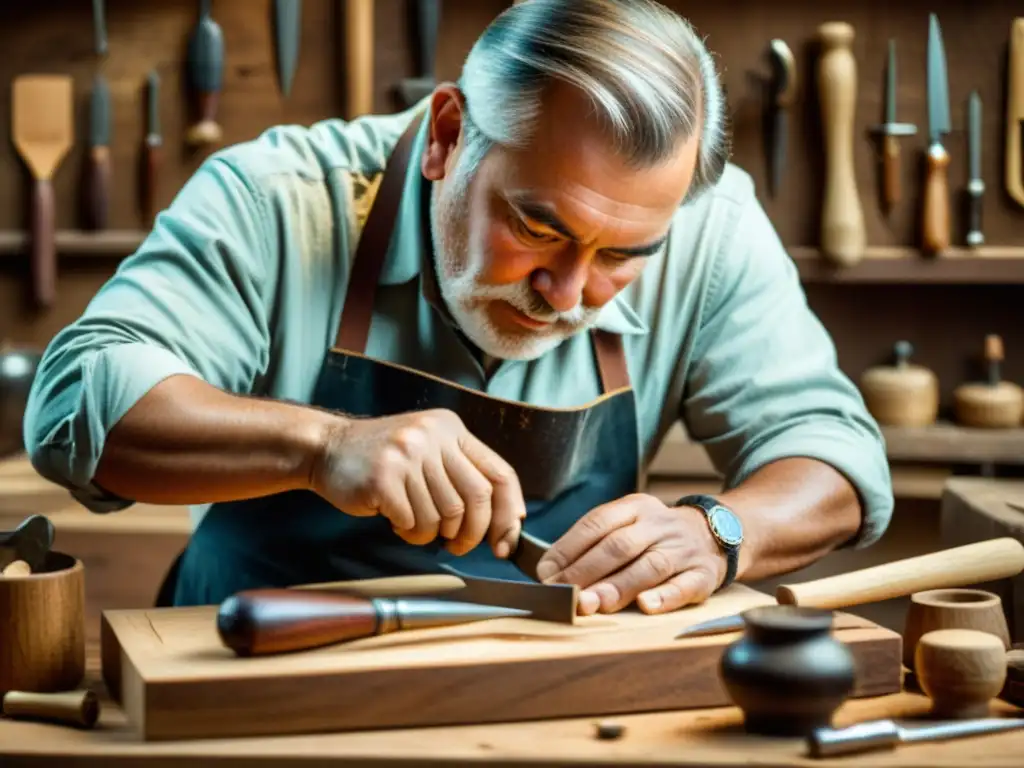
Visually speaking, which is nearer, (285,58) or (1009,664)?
(1009,664)

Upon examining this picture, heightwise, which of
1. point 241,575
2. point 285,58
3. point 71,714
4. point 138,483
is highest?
point 285,58

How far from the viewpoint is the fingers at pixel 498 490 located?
1.74 m

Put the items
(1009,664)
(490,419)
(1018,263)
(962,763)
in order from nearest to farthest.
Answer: (962,763), (1009,664), (490,419), (1018,263)

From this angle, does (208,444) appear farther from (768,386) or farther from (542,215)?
(768,386)

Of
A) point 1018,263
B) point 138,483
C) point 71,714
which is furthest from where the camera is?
point 1018,263

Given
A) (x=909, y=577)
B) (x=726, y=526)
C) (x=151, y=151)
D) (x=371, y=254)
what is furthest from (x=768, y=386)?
(x=151, y=151)

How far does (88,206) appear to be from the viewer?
4.00 m

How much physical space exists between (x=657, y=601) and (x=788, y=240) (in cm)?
238

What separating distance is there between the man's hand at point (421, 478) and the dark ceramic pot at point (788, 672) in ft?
1.32

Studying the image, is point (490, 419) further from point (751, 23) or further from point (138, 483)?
point (751, 23)

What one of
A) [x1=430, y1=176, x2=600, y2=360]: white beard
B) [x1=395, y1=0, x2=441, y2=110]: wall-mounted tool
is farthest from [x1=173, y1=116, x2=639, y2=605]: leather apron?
[x1=395, y1=0, x2=441, y2=110]: wall-mounted tool

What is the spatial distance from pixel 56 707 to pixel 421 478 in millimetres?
486

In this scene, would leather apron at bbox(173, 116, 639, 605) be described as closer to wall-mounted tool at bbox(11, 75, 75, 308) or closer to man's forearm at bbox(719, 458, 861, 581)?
A: man's forearm at bbox(719, 458, 861, 581)

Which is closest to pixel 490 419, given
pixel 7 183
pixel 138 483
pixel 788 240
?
pixel 138 483
